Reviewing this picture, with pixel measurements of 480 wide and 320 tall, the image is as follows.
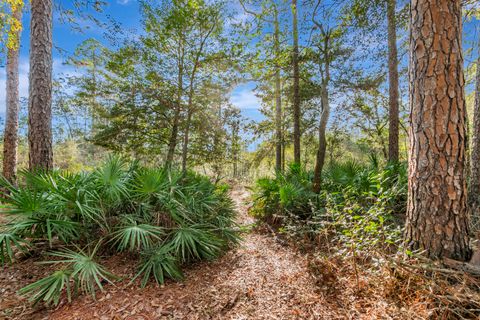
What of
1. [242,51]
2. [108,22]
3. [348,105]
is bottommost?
[348,105]

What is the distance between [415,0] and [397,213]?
3.04 metres

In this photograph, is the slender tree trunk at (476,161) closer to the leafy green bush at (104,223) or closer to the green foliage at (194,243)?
the leafy green bush at (104,223)

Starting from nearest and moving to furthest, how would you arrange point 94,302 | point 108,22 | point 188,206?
1. point 94,302
2. point 188,206
3. point 108,22

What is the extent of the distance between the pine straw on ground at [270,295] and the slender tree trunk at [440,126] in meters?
0.44

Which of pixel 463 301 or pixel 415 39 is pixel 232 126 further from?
pixel 463 301

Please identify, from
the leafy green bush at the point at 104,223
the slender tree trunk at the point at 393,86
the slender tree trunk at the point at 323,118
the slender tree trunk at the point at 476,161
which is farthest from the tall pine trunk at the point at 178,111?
the slender tree trunk at the point at 476,161

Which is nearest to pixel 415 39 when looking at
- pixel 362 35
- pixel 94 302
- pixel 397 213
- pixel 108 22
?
pixel 397 213

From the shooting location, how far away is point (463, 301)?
1648 mm

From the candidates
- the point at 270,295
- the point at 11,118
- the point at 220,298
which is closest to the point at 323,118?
the point at 270,295

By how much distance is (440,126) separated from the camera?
199 centimetres

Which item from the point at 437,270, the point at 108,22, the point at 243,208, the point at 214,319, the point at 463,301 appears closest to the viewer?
the point at 463,301

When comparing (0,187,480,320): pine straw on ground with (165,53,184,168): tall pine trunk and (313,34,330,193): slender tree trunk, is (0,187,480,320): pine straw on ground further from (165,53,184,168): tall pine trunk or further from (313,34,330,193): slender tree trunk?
(165,53,184,168): tall pine trunk

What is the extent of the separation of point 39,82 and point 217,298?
4.64 m

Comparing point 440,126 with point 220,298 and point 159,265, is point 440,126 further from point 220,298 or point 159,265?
point 159,265
